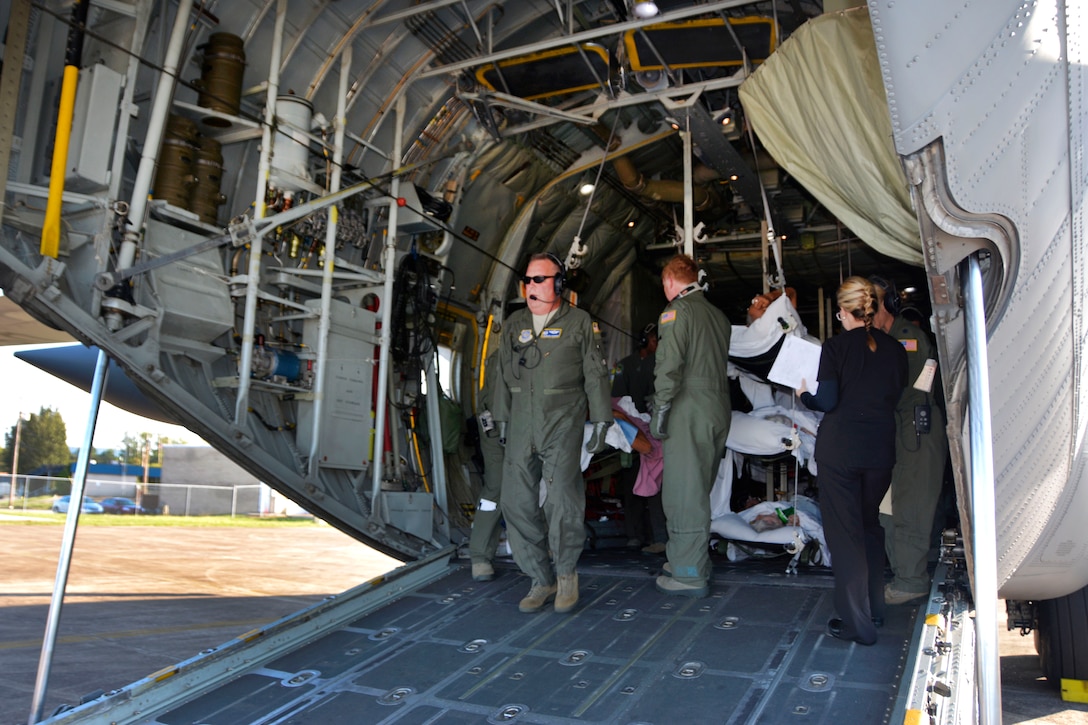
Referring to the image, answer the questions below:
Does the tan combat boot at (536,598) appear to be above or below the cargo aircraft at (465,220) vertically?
below

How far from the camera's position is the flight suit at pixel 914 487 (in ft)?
12.8

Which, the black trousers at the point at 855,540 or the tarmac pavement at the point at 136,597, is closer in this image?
the black trousers at the point at 855,540

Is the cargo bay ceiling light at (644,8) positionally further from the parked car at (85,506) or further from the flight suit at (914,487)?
the parked car at (85,506)

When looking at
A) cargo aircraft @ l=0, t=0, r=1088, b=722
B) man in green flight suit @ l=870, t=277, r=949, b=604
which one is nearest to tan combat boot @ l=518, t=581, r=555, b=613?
cargo aircraft @ l=0, t=0, r=1088, b=722

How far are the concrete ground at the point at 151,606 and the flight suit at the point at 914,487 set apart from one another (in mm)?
1476

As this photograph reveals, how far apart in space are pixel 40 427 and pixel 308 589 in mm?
42985

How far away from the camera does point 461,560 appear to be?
4945mm

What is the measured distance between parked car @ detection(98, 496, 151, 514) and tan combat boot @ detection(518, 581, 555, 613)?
87.0 feet

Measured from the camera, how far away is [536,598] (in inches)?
155

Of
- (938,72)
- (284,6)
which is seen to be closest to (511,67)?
(284,6)

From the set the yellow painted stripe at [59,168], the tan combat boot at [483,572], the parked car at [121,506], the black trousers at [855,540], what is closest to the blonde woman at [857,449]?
the black trousers at [855,540]

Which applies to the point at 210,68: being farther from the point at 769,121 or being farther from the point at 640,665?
the point at 640,665

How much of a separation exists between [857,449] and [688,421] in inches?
41.4

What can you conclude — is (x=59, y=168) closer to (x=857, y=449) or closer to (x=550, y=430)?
(x=550, y=430)
